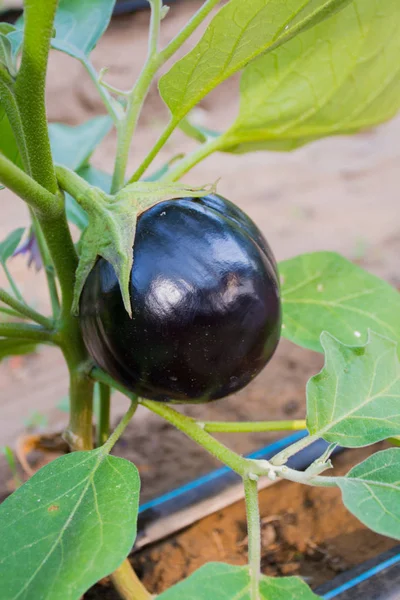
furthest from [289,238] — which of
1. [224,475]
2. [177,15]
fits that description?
[177,15]

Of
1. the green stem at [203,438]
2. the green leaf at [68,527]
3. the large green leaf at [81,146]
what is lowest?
the green stem at [203,438]

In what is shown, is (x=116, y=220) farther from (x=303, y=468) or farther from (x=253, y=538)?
(x=303, y=468)

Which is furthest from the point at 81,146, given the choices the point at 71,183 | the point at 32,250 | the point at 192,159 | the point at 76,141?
the point at 71,183

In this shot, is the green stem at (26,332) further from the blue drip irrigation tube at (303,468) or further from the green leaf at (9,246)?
the blue drip irrigation tube at (303,468)

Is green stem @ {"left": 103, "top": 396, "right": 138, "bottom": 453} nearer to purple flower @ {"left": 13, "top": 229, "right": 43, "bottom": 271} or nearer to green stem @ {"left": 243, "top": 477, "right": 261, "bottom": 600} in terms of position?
green stem @ {"left": 243, "top": 477, "right": 261, "bottom": 600}

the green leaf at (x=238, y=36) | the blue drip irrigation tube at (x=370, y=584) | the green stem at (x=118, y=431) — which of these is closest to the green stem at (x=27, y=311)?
the green stem at (x=118, y=431)
